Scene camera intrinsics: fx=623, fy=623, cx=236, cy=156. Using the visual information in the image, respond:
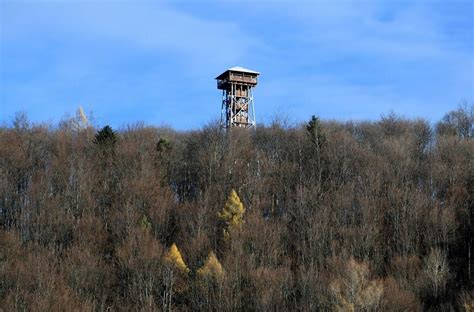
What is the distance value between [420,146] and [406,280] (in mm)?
21041

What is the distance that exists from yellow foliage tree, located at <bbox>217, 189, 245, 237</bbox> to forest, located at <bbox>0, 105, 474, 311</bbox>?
0.16 meters

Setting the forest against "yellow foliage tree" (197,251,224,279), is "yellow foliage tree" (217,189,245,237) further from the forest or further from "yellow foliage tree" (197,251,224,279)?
"yellow foliage tree" (197,251,224,279)

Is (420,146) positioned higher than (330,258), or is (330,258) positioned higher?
(420,146)

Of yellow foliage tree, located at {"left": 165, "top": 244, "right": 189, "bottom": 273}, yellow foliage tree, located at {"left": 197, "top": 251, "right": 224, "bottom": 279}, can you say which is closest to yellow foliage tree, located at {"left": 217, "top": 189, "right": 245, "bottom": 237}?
yellow foliage tree, located at {"left": 165, "top": 244, "right": 189, "bottom": 273}

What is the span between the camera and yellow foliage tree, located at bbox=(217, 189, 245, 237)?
41.7 metres

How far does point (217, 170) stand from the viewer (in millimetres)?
49719

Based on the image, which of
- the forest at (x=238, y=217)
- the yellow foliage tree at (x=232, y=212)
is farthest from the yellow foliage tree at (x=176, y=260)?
the yellow foliage tree at (x=232, y=212)

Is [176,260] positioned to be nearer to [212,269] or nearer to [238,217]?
[212,269]

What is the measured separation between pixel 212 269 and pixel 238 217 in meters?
6.77

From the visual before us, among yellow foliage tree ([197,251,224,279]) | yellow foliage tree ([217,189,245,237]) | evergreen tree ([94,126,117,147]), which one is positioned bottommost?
yellow foliage tree ([197,251,224,279])

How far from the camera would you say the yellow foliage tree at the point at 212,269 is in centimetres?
3538

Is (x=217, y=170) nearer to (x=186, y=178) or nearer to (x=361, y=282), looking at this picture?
(x=186, y=178)

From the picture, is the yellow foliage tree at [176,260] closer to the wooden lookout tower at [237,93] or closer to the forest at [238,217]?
the forest at [238,217]

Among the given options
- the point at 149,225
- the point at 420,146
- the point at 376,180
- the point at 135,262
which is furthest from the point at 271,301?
the point at 420,146
